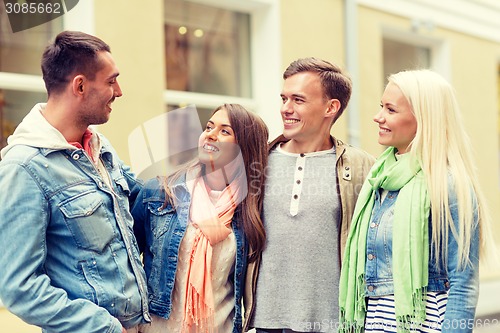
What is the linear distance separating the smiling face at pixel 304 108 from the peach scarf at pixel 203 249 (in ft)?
1.47

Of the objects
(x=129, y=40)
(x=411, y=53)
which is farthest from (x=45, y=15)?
(x=411, y=53)

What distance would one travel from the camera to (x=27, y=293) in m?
2.13

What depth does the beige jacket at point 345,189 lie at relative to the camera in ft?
9.60

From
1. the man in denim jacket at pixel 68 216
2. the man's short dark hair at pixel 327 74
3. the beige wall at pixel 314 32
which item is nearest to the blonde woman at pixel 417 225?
the man's short dark hair at pixel 327 74

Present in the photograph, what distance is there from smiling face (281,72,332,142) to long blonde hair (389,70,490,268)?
505mm

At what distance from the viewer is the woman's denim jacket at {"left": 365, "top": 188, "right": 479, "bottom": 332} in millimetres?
2477

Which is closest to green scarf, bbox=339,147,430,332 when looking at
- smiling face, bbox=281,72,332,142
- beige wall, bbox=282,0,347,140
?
smiling face, bbox=281,72,332,142

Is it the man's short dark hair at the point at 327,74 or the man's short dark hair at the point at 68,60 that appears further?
the man's short dark hair at the point at 327,74

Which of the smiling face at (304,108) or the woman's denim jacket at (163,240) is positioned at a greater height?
the smiling face at (304,108)

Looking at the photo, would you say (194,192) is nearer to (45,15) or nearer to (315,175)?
(315,175)

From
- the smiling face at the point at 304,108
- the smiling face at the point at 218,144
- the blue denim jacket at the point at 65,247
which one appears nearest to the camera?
the blue denim jacket at the point at 65,247

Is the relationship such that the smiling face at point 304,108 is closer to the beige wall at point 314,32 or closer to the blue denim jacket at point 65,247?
the blue denim jacket at point 65,247

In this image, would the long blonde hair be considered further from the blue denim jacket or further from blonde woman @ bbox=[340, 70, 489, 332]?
the blue denim jacket

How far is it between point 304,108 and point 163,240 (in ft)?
2.88
